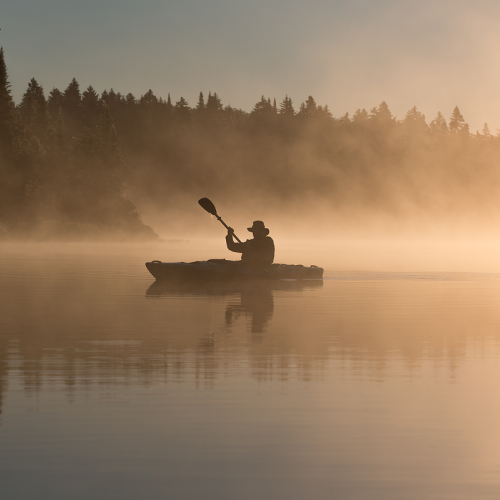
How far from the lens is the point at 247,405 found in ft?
24.8

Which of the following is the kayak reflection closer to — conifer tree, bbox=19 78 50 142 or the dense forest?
conifer tree, bbox=19 78 50 142

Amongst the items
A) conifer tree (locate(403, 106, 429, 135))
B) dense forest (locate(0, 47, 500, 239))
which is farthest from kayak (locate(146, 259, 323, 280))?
conifer tree (locate(403, 106, 429, 135))

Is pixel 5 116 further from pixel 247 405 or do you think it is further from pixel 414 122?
pixel 414 122

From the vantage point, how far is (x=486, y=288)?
23406 mm

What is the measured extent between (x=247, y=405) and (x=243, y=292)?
47.2 ft

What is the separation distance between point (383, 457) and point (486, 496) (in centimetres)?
95

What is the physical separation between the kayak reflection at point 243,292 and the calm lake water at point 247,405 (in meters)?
0.39

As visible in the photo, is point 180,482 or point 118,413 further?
point 118,413

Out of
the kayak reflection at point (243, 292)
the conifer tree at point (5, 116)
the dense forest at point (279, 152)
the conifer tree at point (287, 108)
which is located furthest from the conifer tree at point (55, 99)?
the kayak reflection at point (243, 292)

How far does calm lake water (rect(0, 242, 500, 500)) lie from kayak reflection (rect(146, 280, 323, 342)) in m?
0.39

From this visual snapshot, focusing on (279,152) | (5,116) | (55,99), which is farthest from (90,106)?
(5,116)

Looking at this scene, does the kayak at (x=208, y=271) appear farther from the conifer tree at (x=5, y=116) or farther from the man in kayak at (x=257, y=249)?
the conifer tree at (x=5, y=116)

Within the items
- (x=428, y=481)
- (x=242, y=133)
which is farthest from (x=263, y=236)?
(x=242, y=133)

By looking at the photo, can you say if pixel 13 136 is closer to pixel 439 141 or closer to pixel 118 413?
pixel 118 413
